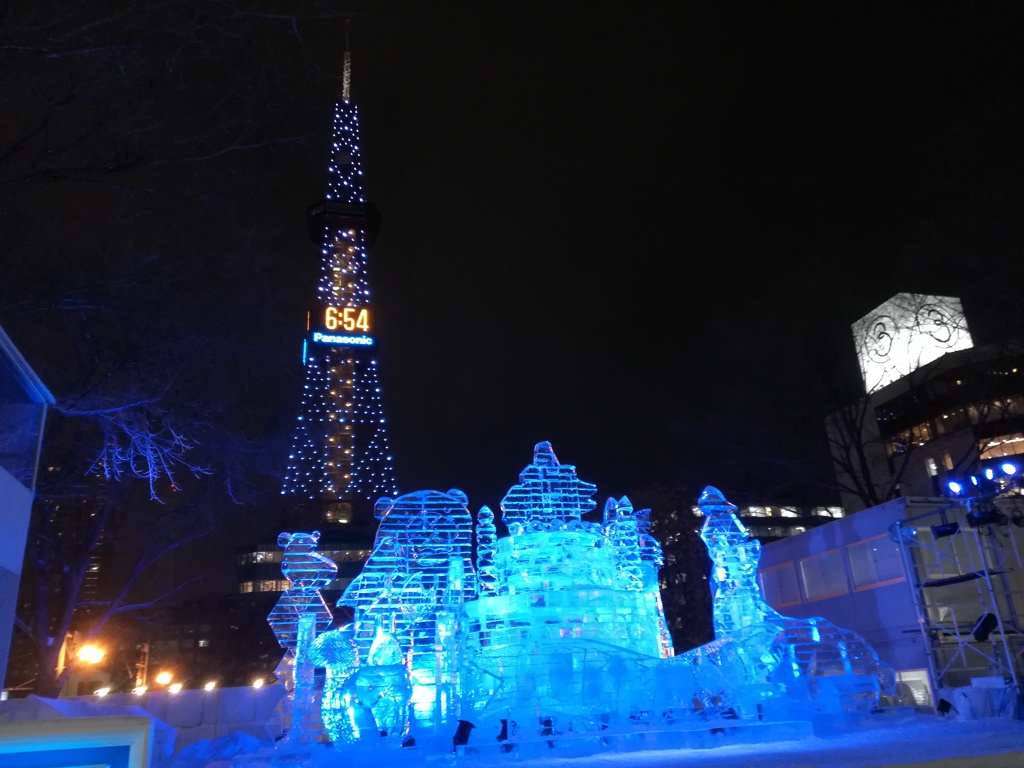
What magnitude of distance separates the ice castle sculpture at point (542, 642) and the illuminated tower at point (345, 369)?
59.9 m

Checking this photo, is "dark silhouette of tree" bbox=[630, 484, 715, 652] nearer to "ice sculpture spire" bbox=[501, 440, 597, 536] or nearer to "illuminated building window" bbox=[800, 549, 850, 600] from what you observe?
"illuminated building window" bbox=[800, 549, 850, 600]

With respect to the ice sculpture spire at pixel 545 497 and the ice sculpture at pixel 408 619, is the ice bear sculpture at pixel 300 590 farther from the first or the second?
the ice sculpture spire at pixel 545 497

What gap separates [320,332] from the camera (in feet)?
255

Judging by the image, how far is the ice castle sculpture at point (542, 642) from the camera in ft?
37.9

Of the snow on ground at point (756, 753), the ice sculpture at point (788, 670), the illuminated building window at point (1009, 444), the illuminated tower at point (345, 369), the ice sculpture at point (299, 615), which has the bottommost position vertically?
the snow on ground at point (756, 753)

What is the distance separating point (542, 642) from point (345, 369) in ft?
227

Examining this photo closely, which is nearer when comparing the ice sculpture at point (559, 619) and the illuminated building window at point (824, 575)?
the ice sculpture at point (559, 619)

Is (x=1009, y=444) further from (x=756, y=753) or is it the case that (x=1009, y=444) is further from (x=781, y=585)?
(x=756, y=753)

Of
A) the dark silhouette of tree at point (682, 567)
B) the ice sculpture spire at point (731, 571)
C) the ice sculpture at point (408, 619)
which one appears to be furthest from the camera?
the dark silhouette of tree at point (682, 567)

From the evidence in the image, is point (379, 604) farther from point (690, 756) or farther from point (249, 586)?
point (249, 586)

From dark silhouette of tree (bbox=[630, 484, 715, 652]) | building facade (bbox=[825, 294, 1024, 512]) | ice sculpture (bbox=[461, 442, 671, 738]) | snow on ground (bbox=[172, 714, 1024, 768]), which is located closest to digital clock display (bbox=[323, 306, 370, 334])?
dark silhouette of tree (bbox=[630, 484, 715, 652])

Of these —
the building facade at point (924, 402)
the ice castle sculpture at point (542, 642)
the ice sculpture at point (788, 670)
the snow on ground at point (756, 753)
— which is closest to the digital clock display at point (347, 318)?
the building facade at point (924, 402)

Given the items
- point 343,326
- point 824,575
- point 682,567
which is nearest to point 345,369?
point 343,326

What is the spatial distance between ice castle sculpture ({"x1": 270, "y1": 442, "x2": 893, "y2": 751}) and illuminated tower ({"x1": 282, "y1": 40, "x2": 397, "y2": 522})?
5987 cm
